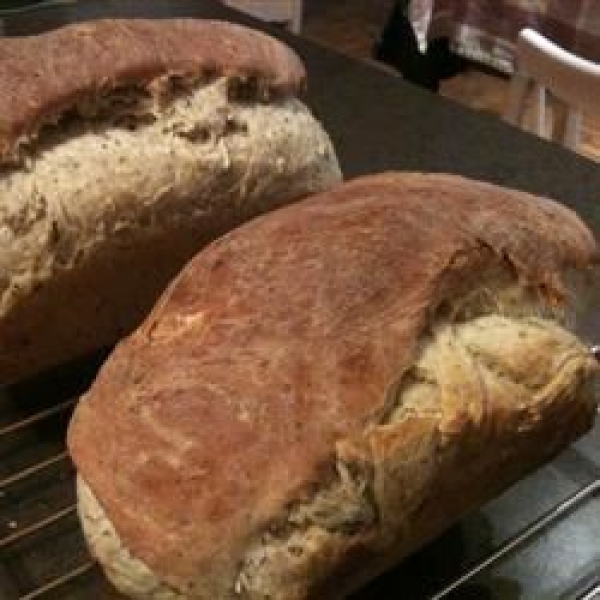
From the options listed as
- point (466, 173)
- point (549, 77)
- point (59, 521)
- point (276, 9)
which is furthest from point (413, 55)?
point (59, 521)

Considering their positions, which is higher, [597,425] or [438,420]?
[438,420]

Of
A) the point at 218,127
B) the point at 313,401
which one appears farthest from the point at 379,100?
the point at 313,401

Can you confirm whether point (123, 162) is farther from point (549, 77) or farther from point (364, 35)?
point (364, 35)

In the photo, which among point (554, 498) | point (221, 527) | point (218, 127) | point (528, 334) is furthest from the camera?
point (218, 127)

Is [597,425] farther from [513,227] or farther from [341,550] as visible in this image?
[341,550]

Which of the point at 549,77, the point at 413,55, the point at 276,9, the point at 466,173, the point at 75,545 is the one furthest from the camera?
the point at 276,9

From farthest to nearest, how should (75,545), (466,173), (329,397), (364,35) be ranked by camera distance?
(364,35), (466,173), (75,545), (329,397)

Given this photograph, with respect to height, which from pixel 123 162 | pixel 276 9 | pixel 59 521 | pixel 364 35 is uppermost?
pixel 123 162
